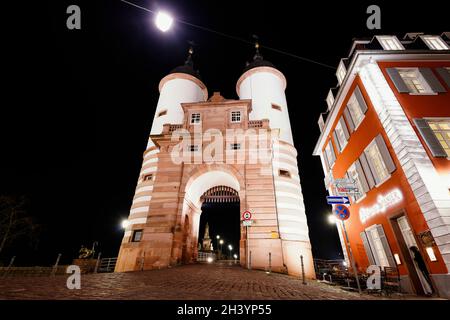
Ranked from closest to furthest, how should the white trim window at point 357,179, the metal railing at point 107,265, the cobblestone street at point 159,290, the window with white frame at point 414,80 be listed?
the cobblestone street at point 159,290
the window with white frame at point 414,80
the white trim window at point 357,179
the metal railing at point 107,265

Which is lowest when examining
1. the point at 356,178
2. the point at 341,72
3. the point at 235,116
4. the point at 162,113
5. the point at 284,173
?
the point at 356,178

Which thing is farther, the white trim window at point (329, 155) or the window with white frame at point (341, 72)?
the white trim window at point (329, 155)

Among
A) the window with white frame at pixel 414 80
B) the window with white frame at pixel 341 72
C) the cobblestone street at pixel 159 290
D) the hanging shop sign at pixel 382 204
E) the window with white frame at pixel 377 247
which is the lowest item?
the cobblestone street at pixel 159 290

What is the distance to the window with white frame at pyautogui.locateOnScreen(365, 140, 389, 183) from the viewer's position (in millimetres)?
12211

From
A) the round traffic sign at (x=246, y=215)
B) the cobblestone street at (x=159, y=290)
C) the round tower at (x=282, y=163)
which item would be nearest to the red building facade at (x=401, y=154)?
the round tower at (x=282, y=163)

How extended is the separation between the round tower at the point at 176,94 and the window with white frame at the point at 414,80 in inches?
817

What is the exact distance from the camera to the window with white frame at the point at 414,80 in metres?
12.5

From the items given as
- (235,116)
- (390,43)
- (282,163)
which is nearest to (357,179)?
(282,163)

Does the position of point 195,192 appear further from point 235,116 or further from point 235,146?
point 235,116

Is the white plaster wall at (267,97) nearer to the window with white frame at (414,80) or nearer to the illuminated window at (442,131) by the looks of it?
the window with white frame at (414,80)

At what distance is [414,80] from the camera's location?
42.9 ft

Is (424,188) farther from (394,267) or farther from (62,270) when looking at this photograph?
(62,270)

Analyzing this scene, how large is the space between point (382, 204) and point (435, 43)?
39.2 ft
